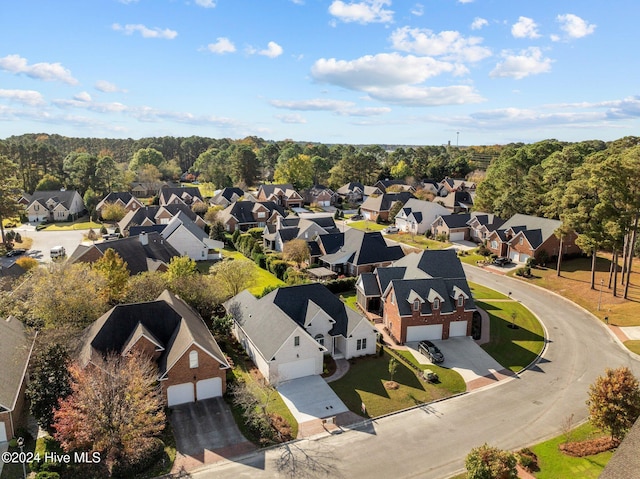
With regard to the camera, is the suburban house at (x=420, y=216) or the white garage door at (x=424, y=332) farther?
the suburban house at (x=420, y=216)

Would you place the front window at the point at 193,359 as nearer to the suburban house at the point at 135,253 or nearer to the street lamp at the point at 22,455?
the street lamp at the point at 22,455

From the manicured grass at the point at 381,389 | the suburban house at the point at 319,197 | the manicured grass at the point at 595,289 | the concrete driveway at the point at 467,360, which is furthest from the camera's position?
the suburban house at the point at 319,197

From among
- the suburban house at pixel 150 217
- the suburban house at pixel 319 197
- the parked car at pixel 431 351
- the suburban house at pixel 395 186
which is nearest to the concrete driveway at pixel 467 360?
the parked car at pixel 431 351

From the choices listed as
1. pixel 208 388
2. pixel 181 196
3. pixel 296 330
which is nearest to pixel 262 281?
pixel 296 330

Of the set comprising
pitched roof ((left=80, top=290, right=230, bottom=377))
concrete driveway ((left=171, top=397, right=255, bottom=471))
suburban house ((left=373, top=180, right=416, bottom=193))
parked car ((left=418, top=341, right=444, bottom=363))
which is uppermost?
suburban house ((left=373, top=180, right=416, bottom=193))

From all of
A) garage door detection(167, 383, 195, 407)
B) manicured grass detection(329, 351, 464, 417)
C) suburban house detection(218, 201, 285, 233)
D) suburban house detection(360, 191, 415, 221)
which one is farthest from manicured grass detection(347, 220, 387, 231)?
garage door detection(167, 383, 195, 407)

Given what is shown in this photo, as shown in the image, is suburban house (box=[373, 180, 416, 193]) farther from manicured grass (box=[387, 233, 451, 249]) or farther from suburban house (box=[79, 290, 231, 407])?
suburban house (box=[79, 290, 231, 407])
